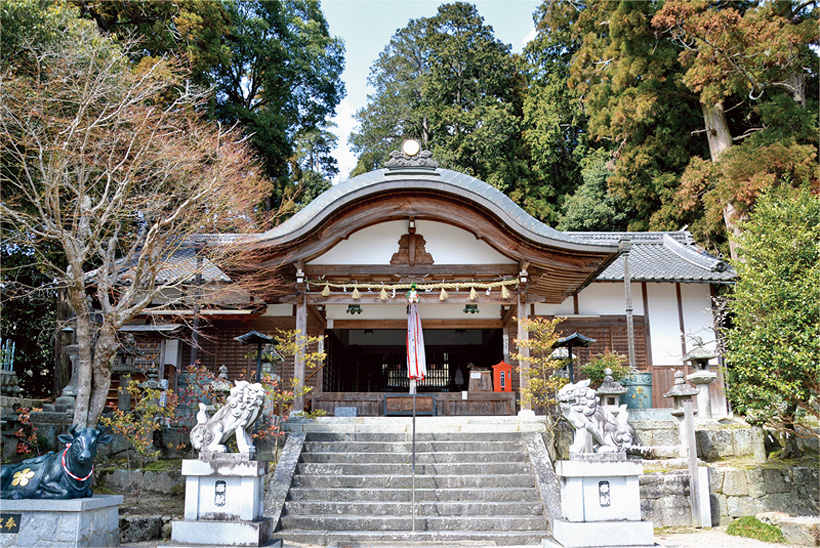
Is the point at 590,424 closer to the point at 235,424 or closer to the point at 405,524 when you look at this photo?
the point at 405,524

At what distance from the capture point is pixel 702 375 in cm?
1071

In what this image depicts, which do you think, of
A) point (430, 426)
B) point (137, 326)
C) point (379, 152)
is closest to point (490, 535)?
point (430, 426)

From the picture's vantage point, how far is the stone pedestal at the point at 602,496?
699cm

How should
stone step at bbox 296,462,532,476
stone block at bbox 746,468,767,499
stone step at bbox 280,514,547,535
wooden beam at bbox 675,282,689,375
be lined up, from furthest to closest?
1. wooden beam at bbox 675,282,689,375
2. stone step at bbox 296,462,532,476
3. stone block at bbox 746,468,767,499
4. stone step at bbox 280,514,547,535

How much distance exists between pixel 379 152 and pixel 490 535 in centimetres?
2748

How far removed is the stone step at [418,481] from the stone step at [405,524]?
78cm

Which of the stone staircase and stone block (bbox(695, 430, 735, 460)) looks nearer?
the stone staircase

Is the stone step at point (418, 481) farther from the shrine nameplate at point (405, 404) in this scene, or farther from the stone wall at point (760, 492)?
the shrine nameplate at point (405, 404)

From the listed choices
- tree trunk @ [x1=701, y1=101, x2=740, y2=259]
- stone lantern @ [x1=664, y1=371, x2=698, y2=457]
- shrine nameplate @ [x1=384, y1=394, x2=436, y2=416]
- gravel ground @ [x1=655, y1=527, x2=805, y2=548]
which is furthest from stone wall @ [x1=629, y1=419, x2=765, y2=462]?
tree trunk @ [x1=701, y1=101, x2=740, y2=259]

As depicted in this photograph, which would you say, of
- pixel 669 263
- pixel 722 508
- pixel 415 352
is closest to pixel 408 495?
pixel 415 352

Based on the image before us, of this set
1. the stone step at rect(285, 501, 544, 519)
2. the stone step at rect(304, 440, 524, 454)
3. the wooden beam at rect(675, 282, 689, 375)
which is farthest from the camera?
the wooden beam at rect(675, 282, 689, 375)

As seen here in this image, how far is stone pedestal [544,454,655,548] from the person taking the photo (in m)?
6.99

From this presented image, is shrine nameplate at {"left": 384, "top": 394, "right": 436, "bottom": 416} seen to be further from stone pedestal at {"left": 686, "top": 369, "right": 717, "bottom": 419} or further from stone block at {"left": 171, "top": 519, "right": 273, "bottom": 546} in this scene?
stone block at {"left": 171, "top": 519, "right": 273, "bottom": 546}

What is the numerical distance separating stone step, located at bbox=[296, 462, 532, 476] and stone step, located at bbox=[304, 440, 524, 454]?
48cm
